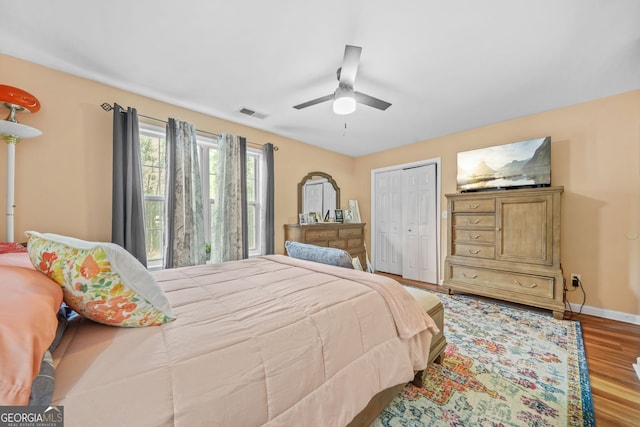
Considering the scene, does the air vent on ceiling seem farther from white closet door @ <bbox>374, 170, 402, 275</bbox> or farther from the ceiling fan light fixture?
white closet door @ <bbox>374, 170, 402, 275</bbox>

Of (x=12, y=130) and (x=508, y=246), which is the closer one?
(x=12, y=130)

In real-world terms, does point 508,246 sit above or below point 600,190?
below

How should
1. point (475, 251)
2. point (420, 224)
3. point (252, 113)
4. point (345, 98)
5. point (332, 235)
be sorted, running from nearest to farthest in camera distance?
point (345, 98) < point (252, 113) < point (475, 251) < point (332, 235) < point (420, 224)

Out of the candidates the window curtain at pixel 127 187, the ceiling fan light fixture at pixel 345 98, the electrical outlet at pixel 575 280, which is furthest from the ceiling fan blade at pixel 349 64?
the electrical outlet at pixel 575 280

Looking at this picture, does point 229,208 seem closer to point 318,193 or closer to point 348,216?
point 318,193

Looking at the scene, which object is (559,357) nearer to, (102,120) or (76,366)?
(76,366)

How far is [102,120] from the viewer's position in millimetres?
2438

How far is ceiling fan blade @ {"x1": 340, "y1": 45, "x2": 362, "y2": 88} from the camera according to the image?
1741 millimetres

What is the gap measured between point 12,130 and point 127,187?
2.69ft

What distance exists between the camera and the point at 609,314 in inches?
106

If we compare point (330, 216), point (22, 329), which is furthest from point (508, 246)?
point (22, 329)

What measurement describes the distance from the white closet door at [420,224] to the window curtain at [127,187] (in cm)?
401

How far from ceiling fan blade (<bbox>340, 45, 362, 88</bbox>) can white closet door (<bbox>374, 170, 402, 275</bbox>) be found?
2.94 meters

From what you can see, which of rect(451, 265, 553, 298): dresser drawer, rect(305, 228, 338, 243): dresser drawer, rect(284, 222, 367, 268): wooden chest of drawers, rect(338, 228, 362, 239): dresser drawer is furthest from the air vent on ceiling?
rect(451, 265, 553, 298): dresser drawer
